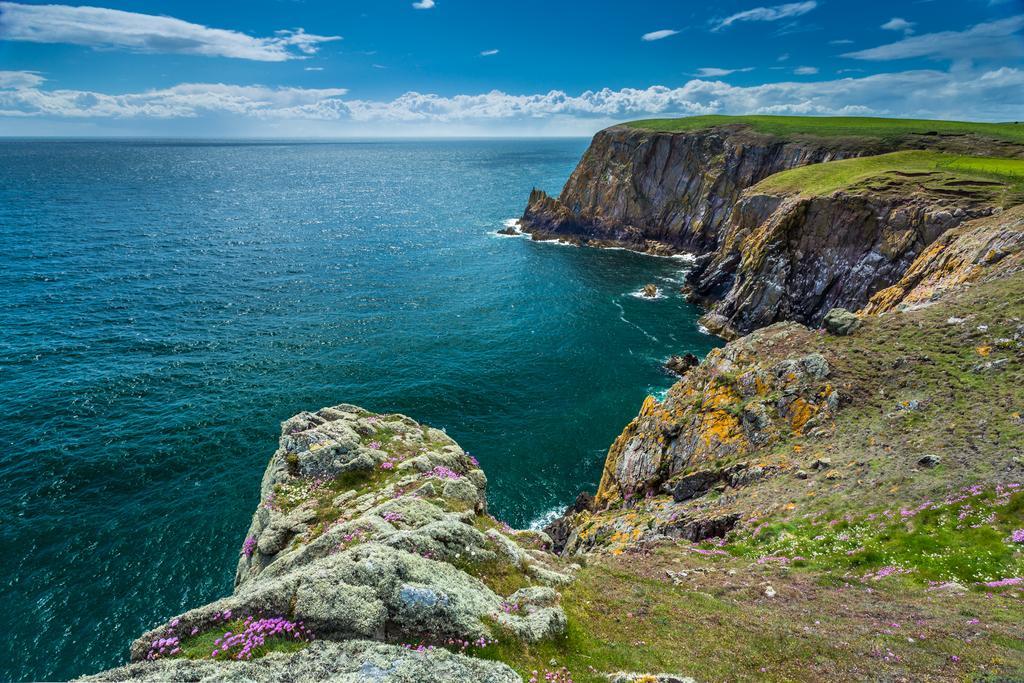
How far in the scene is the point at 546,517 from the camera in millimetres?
43188

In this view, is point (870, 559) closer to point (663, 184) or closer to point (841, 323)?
point (841, 323)

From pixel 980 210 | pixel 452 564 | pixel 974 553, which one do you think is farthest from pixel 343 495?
pixel 980 210

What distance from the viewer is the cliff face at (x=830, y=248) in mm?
61062

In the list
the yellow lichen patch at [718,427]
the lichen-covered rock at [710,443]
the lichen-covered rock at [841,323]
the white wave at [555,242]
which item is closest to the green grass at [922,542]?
the lichen-covered rock at [710,443]

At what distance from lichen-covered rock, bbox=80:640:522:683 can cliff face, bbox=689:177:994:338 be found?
71.6 metres

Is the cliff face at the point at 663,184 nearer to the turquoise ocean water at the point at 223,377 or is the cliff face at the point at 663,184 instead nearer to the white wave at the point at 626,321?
the turquoise ocean water at the point at 223,377

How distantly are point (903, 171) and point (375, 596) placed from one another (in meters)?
89.0

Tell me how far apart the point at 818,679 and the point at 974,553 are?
435 inches

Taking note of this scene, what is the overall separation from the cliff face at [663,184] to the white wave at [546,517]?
91.0 meters

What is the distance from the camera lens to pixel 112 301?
79750mm

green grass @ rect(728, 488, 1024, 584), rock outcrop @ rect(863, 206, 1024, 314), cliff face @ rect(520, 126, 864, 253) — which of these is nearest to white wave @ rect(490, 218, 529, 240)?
cliff face @ rect(520, 126, 864, 253)

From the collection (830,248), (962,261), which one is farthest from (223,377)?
(830,248)

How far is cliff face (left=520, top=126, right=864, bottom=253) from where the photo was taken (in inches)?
4604

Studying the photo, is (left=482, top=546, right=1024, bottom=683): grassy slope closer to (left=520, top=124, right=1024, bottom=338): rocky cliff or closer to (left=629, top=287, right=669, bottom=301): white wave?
(left=520, top=124, right=1024, bottom=338): rocky cliff
